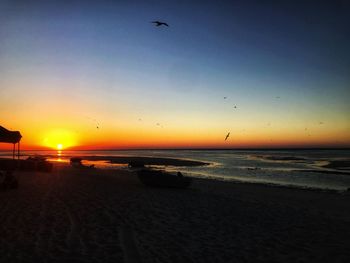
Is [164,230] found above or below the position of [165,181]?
below

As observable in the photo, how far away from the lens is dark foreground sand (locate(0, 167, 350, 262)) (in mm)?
7941

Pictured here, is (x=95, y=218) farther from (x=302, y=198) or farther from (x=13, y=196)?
(x=302, y=198)

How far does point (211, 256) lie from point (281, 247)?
1.95 metres

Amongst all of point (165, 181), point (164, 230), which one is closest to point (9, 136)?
point (165, 181)

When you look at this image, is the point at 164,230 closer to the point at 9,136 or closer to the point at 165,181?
the point at 165,181

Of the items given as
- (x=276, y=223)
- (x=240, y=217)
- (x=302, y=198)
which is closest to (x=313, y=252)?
(x=276, y=223)

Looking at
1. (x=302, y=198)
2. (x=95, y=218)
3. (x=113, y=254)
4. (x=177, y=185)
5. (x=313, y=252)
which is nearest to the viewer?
(x=113, y=254)

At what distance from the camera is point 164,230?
10.2 metres

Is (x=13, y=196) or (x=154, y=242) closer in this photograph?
(x=154, y=242)

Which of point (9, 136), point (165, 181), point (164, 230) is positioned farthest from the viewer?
point (165, 181)

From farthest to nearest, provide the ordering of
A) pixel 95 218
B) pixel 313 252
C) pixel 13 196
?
pixel 13 196 → pixel 95 218 → pixel 313 252

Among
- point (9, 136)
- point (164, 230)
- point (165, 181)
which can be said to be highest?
point (9, 136)

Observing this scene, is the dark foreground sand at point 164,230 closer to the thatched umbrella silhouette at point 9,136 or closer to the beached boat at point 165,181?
the beached boat at point 165,181

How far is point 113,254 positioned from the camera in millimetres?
7816
